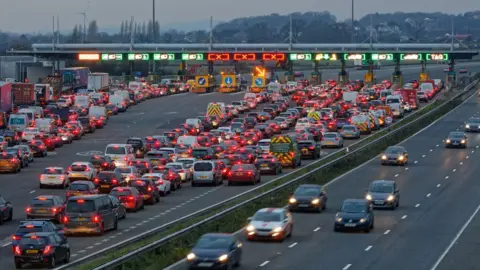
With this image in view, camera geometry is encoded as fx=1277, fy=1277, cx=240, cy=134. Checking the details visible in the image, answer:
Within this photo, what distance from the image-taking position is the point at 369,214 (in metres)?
47.1

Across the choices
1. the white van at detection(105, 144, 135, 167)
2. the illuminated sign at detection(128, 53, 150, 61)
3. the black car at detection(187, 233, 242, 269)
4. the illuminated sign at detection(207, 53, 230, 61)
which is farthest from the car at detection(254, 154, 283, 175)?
the illuminated sign at detection(128, 53, 150, 61)

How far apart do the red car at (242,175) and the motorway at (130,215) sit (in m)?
0.73

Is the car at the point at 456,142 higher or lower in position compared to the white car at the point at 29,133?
lower

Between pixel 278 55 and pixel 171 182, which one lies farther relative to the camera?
pixel 278 55

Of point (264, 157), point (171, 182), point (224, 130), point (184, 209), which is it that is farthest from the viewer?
point (224, 130)

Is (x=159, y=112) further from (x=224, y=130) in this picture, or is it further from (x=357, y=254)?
(x=357, y=254)

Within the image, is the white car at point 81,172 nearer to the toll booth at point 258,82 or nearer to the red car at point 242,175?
the red car at point 242,175

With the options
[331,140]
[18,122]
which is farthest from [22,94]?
[331,140]

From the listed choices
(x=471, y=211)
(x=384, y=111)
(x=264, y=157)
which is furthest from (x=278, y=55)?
(x=471, y=211)

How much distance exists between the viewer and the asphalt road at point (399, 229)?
1542 inches

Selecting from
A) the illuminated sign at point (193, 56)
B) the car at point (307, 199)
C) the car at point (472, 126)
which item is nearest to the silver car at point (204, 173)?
the car at point (307, 199)

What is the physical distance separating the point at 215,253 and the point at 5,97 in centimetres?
6799

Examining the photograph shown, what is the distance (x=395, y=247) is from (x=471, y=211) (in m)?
12.3

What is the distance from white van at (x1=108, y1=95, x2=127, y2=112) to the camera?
4787 inches
